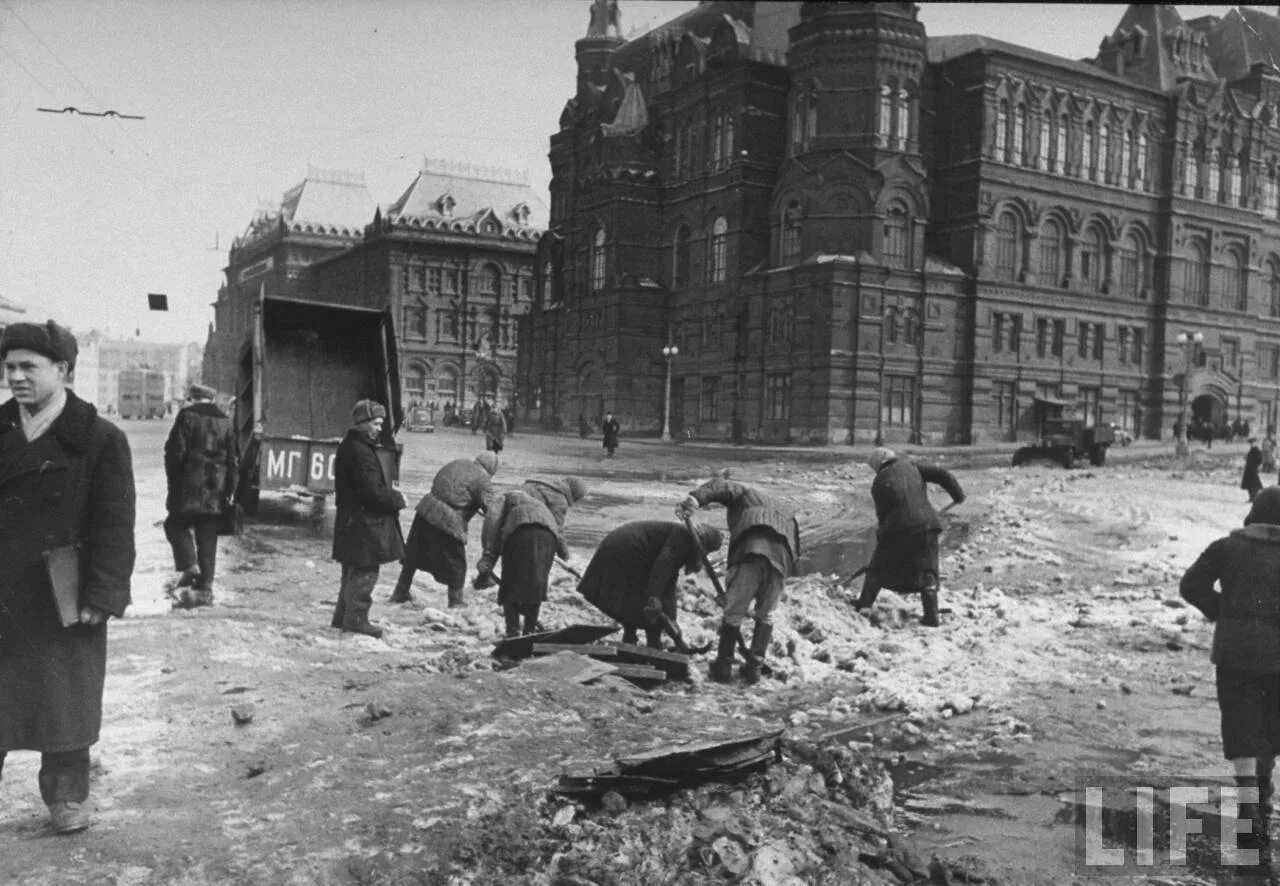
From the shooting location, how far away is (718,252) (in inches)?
1731

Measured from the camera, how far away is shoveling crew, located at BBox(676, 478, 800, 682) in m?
8.16

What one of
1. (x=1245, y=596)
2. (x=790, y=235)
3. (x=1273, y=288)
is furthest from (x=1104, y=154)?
(x=1245, y=596)

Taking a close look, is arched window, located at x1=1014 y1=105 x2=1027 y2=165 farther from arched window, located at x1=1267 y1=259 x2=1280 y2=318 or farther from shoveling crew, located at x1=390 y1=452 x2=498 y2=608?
shoveling crew, located at x1=390 y1=452 x2=498 y2=608

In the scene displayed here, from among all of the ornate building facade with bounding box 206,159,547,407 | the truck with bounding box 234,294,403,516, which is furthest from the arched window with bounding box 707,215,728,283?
the truck with bounding box 234,294,403,516

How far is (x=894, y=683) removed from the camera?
26.9 feet

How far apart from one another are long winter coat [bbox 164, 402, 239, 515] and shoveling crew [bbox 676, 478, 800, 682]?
4.49m

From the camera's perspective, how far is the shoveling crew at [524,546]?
28.4 feet

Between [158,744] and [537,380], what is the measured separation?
44755 millimetres

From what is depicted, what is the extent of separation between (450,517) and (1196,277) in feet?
147

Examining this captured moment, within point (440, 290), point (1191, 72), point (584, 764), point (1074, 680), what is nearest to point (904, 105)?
point (1191, 72)

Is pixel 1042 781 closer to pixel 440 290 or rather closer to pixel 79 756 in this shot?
pixel 79 756

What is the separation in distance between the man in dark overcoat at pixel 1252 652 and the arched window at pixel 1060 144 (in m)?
33.2

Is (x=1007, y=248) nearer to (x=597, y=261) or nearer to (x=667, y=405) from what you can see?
(x=667, y=405)

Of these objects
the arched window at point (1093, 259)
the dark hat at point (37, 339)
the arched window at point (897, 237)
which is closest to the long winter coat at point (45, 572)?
the dark hat at point (37, 339)
